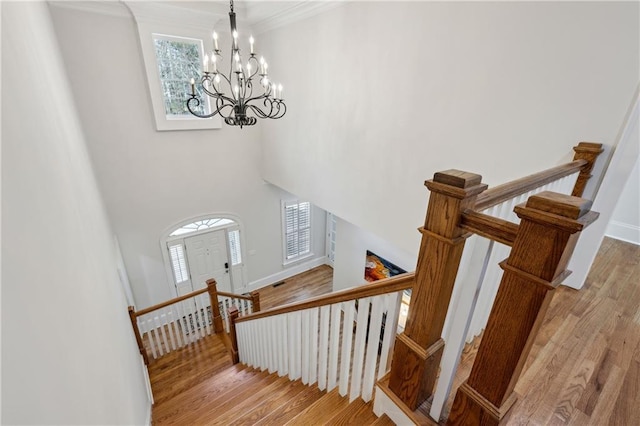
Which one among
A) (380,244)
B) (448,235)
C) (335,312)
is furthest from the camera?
(380,244)

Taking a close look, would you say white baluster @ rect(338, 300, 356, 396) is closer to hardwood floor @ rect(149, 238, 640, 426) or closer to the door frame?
hardwood floor @ rect(149, 238, 640, 426)

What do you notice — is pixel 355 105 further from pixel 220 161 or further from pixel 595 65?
Result: pixel 220 161

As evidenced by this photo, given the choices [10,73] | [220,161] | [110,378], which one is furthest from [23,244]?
[220,161]

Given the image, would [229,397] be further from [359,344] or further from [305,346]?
[359,344]

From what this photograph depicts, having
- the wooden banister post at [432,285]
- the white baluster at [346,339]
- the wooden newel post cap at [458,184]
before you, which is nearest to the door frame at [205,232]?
the white baluster at [346,339]

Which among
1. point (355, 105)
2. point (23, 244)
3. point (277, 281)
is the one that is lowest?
point (277, 281)

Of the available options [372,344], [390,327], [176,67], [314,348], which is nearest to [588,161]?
Answer: [390,327]

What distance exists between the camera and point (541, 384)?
4.68 ft

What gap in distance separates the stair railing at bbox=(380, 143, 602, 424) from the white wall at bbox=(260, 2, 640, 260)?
108 cm

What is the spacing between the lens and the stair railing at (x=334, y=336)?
4.40ft

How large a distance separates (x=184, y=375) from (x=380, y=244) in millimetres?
3386

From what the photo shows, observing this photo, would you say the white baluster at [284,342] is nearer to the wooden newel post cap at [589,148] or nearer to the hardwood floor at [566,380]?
the hardwood floor at [566,380]

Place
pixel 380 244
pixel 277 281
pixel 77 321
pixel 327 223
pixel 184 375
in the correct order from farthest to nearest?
pixel 327 223, pixel 277 281, pixel 380 244, pixel 184 375, pixel 77 321

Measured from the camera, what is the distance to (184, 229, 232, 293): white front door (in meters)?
5.37
